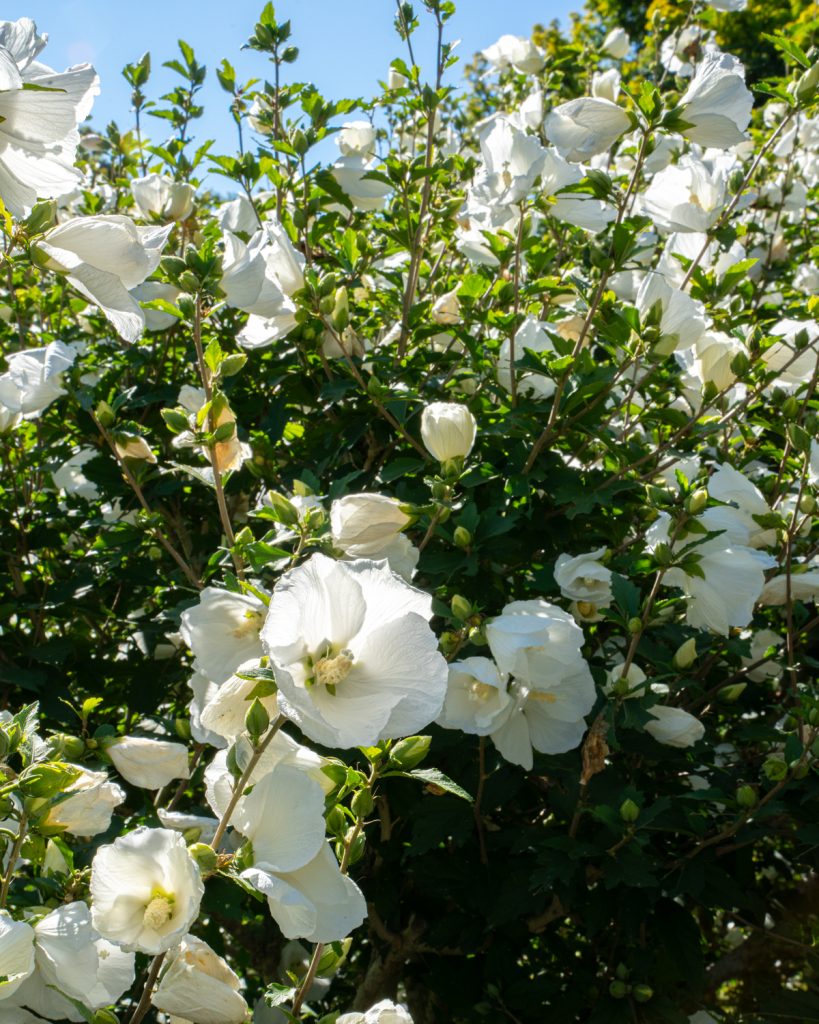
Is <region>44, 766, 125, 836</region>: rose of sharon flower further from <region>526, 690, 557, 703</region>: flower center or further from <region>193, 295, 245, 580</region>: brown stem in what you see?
<region>526, 690, 557, 703</region>: flower center

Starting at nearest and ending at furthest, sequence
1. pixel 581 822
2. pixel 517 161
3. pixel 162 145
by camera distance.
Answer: pixel 581 822
pixel 517 161
pixel 162 145

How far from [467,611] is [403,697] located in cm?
47

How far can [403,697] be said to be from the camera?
3.91 ft

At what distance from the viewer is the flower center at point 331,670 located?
1.21m

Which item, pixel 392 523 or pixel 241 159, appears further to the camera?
pixel 241 159

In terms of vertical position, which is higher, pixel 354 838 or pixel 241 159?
pixel 241 159

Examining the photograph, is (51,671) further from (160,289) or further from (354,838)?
(354,838)

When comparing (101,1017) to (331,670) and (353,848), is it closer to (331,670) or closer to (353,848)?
(353,848)

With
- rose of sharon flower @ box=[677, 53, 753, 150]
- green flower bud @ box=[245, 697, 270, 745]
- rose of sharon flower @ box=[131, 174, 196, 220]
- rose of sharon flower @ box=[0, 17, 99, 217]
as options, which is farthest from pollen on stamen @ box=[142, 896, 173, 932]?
rose of sharon flower @ box=[131, 174, 196, 220]

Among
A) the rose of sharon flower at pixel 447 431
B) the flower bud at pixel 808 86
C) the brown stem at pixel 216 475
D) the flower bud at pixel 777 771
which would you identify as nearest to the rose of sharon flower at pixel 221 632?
the brown stem at pixel 216 475

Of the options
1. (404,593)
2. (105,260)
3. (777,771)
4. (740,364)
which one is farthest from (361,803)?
(740,364)

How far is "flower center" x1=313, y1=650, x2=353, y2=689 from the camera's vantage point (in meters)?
1.21

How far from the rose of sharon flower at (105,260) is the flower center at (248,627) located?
0.46 m

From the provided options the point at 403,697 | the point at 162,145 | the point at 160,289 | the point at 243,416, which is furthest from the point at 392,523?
the point at 162,145
